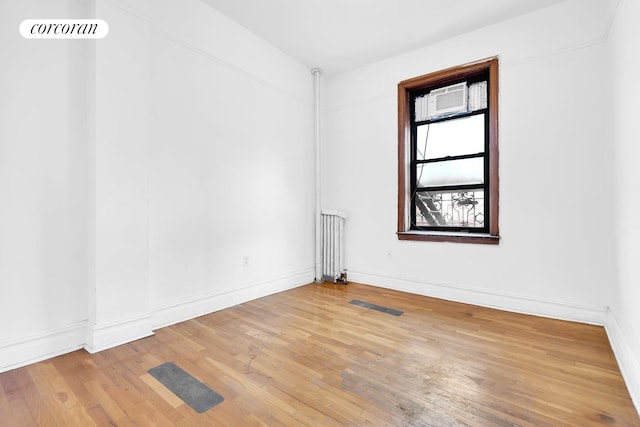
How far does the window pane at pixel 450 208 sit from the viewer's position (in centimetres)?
335

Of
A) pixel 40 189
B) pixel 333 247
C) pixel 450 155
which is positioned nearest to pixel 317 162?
pixel 333 247

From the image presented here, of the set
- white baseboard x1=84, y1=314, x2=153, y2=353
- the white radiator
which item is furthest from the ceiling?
white baseboard x1=84, y1=314, x2=153, y2=353

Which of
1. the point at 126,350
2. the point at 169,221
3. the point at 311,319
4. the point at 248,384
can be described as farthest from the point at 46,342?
the point at 311,319

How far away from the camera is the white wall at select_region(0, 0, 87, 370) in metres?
1.88

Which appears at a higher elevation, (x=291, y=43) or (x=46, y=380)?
(x=291, y=43)

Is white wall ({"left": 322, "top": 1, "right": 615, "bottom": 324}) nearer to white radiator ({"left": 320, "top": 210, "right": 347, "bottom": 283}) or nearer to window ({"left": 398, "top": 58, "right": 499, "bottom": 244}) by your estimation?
window ({"left": 398, "top": 58, "right": 499, "bottom": 244})

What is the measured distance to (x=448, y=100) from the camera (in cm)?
345

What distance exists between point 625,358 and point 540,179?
1602mm

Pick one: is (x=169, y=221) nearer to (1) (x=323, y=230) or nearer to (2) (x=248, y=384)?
(2) (x=248, y=384)

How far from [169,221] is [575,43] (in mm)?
3996

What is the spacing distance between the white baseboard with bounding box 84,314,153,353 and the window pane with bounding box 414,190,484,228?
3.12 m

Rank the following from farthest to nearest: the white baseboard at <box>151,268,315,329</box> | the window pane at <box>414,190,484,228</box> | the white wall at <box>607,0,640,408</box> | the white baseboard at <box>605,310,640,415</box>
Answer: the window pane at <box>414,190,484,228</box>, the white baseboard at <box>151,268,315,329</box>, the white wall at <box>607,0,640,408</box>, the white baseboard at <box>605,310,640,415</box>

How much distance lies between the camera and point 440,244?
3.39 metres

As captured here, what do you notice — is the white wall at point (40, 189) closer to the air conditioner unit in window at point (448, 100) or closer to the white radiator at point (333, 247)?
the white radiator at point (333, 247)
